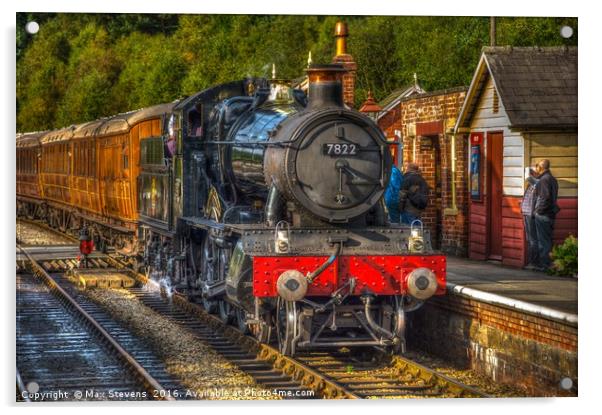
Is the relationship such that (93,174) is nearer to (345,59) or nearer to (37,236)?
(37,236)

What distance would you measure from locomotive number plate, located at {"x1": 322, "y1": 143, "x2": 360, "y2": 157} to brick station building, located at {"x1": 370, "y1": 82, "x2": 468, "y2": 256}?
379cm

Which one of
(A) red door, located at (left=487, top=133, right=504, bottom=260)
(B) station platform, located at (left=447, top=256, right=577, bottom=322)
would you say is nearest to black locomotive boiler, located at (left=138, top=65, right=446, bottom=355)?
(B) station platform, located at (left=447, top=256, right=577, bottom=322)

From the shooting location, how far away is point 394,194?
14.0 metres

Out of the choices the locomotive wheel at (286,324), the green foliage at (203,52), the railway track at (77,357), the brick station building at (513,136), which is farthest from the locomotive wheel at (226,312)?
the brick station building at (513,136)

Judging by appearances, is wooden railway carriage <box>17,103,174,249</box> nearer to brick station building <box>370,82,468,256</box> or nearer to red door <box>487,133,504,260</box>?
brick station building <box>370,82,468,256</box>

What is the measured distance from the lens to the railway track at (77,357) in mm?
10664

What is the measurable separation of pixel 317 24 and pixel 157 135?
14.6 feet

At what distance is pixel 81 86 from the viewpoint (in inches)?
545

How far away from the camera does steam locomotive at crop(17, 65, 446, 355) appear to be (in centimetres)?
1151

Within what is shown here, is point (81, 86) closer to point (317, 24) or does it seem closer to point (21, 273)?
point (317, 24)

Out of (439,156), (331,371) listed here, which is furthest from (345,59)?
(331,371)

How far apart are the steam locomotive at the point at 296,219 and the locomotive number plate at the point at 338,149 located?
1 centimetres

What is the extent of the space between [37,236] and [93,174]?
3.10 meters

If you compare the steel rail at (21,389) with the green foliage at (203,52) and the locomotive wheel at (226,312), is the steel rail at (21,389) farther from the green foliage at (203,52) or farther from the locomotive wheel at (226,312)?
the locomotive wheel at (226,312)
